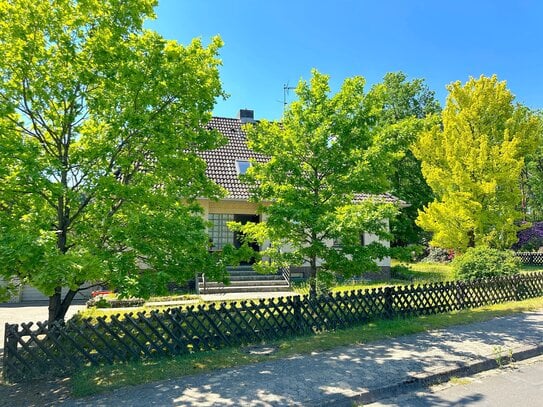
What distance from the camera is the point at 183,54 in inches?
285

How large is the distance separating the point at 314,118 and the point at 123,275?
18.4 ft

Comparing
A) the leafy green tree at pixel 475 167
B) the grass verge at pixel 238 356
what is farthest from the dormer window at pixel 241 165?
the grass verge at pixel 238 356

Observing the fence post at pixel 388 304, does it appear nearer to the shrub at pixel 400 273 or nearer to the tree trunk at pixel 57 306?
the tree trunk at pixel 57 306

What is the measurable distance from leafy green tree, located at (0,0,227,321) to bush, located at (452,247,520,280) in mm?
8964

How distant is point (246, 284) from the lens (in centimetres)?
1481

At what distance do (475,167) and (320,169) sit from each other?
9.24 m

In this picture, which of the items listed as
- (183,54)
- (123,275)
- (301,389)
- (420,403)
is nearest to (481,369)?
(420,403)

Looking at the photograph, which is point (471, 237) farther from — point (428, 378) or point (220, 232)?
point (428, 378)

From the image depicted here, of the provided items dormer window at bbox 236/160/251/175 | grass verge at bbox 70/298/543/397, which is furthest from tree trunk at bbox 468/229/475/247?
dormer window at bbox 236/160/251/175

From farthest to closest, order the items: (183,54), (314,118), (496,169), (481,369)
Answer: (496,169)
(314,118)
(183,54)
(481,369)

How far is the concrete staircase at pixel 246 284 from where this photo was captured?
1420cm

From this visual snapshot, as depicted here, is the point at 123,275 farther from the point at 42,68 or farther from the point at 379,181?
the point at 379,181

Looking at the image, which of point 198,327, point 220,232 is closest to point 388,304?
point 198,327

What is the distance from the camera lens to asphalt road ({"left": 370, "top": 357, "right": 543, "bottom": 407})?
189 inches
